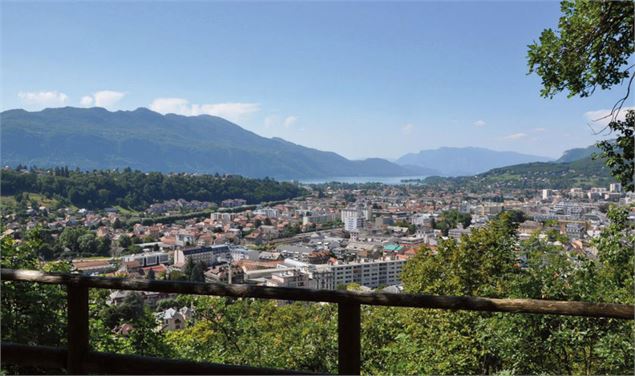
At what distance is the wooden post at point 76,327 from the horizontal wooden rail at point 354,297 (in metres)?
0.06

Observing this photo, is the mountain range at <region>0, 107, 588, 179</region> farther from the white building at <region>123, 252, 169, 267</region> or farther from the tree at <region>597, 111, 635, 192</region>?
the white building at <region>123, 252, 169, 267</region>

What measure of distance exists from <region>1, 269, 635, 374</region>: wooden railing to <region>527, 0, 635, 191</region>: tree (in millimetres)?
2252

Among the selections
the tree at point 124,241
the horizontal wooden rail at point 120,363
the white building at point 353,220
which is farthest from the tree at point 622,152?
the white building at point 353,220

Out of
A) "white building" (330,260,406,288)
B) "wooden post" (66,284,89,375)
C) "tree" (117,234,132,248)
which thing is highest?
"wooden post" (66,284,89,375)

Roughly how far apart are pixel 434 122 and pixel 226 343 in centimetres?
2225

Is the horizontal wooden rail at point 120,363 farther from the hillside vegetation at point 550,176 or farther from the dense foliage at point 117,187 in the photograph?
the dense foliage at point 117,187

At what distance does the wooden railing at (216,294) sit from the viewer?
1.43 m

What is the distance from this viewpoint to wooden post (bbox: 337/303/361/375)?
160 centimetres

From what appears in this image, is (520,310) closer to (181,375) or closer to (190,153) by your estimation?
(181,375)

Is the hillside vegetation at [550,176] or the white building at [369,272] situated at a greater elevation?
the hillside vegetation at [550,176]

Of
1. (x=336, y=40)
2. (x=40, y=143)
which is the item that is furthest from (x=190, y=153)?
(x=336, y=40)

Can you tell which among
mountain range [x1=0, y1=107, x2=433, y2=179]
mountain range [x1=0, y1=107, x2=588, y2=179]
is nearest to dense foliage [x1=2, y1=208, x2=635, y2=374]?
mountain range [x1=0, y1=107, x2=588, y2=179]

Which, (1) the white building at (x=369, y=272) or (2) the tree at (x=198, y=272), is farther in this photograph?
(1) the white building at (x=369, y=272)

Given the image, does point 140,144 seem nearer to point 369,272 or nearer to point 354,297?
point 369,272
